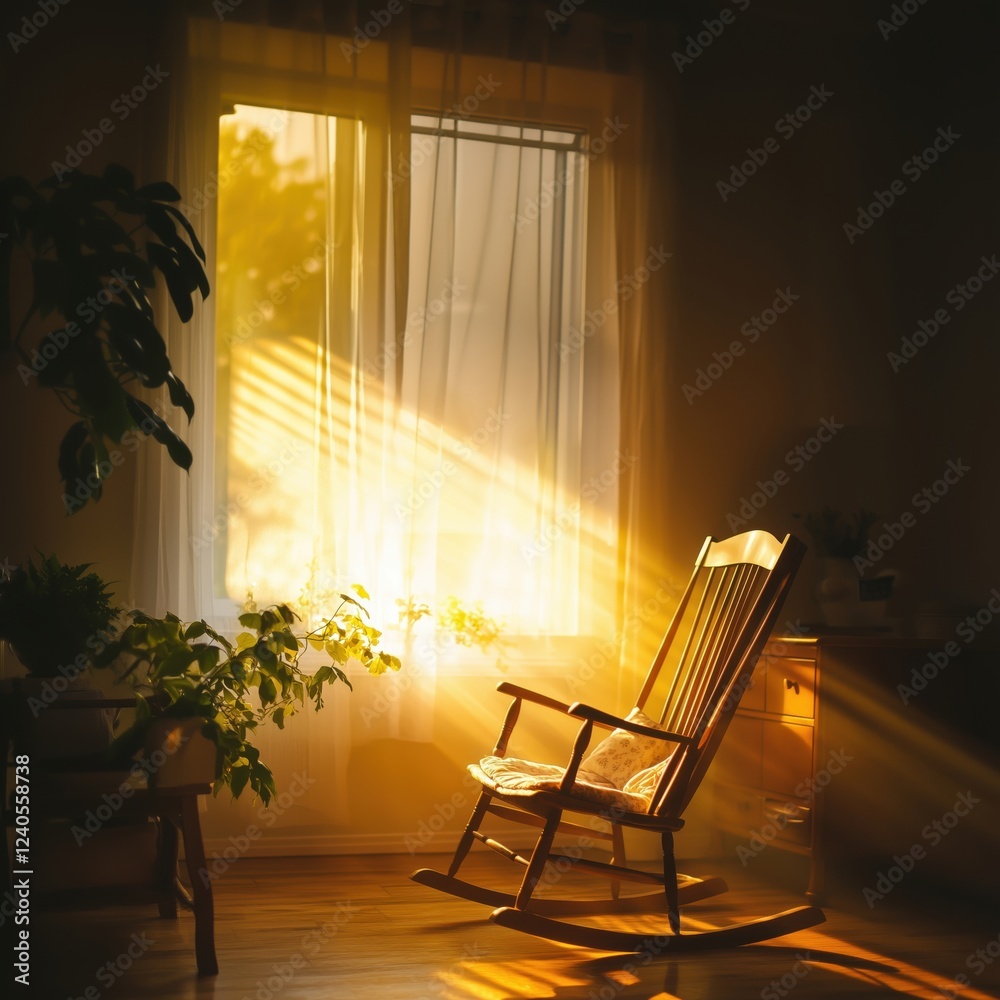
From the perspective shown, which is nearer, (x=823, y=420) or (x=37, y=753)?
(x=37, y=753)

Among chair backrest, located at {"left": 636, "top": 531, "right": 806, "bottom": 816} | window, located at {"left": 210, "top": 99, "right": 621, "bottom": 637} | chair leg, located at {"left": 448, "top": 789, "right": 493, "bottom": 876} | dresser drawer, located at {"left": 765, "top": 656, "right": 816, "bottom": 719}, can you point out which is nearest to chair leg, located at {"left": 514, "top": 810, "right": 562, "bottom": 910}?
chair backrest, located at {"left": 636, "top": 531, "right": 806, "bottom": 816}

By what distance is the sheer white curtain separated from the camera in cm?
351

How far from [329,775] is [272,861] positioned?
33cm

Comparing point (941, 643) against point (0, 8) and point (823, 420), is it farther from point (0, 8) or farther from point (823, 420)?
point (0, 8)

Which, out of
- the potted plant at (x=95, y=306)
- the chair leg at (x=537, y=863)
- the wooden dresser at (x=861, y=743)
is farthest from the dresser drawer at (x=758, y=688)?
the potted plant at (x=95, y=306)

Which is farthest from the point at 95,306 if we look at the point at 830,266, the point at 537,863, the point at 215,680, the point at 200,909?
Result: the point at 830,266

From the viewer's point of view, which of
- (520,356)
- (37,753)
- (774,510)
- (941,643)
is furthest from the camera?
(774,510)

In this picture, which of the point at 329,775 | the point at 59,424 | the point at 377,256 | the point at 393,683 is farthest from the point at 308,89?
the point at 329,775

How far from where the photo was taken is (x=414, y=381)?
3.67 metres

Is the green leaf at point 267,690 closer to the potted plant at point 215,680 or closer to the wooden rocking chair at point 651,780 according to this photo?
the potted plant at point 215,680

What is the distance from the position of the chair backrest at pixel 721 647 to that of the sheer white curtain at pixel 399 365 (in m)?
0.57

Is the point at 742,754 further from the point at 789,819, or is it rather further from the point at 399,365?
the point at 399,365

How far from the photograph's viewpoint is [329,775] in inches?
137

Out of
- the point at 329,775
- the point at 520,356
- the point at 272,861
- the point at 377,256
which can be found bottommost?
the point at 272,861
